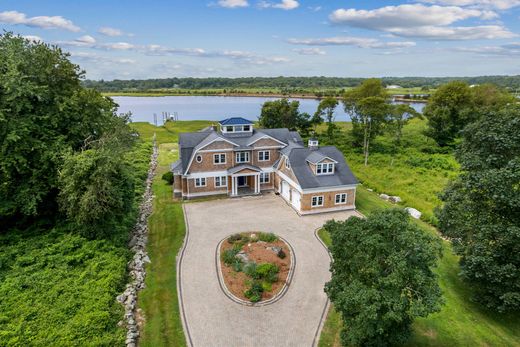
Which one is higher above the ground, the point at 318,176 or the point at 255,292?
the point at 318,176

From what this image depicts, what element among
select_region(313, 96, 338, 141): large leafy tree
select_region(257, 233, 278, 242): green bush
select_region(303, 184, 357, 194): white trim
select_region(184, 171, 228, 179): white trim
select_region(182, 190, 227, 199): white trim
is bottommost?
select_region(257, 233, 278, 242): green bush

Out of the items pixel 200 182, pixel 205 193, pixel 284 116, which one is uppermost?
pixel 284 116

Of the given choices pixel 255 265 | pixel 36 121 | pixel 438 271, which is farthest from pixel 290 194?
pixel 36 121

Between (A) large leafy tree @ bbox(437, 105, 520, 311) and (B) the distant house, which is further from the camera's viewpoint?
(B) the distant house

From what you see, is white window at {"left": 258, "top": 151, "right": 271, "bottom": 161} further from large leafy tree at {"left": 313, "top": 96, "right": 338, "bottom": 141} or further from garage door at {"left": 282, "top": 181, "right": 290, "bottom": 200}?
large leafy tree at {"left": 313, "top": 96, "right": 338, "bottom": 141}

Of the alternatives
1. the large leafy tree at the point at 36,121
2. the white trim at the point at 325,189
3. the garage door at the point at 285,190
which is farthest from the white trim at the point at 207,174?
the large leafy tree at the point at 36,121

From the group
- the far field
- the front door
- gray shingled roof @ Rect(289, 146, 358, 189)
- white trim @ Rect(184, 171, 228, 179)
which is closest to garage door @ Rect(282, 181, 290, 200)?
gray shingled roof @ Rect(289, 146, 358, 189)

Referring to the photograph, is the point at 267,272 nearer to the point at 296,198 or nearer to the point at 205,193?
the point at 296,198

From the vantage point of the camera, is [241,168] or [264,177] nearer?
[241,168]

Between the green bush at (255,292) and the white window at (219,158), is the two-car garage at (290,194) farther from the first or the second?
the green bush at (255,292)
